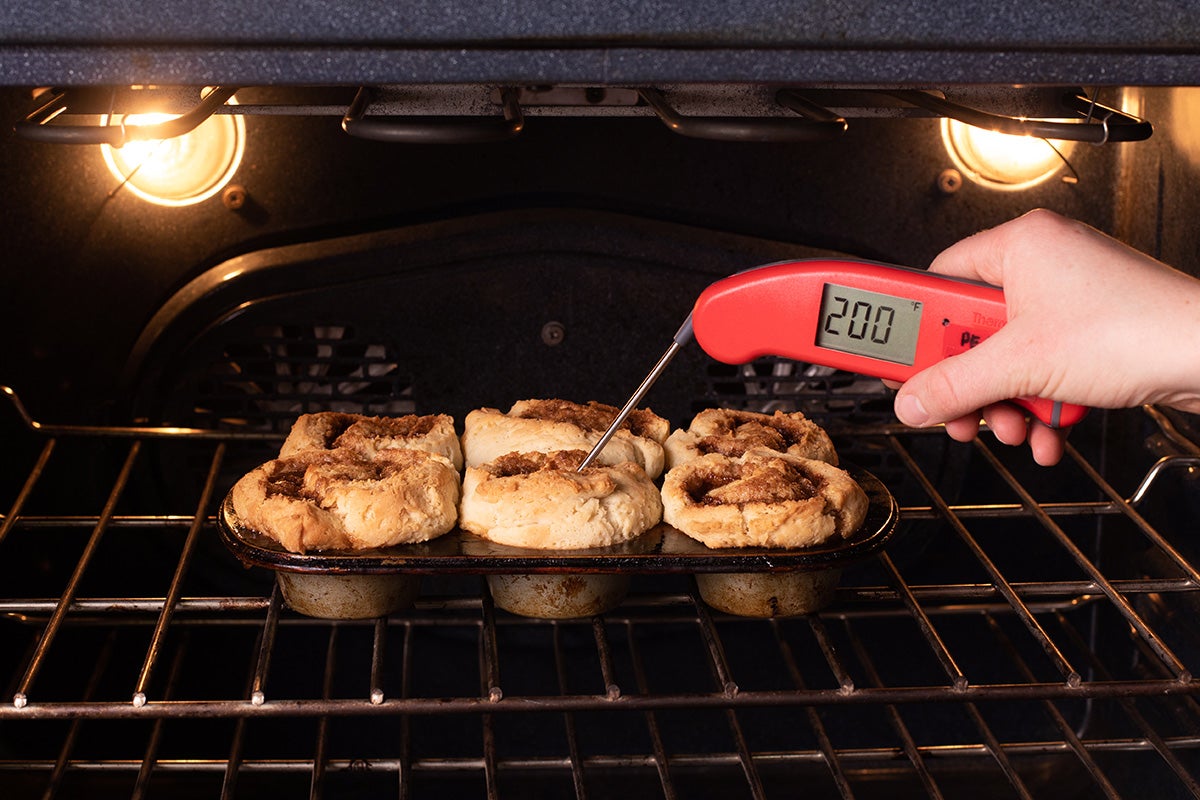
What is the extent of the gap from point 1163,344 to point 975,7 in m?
0.37

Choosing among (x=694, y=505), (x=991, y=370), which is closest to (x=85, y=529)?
(x=694, y=505)

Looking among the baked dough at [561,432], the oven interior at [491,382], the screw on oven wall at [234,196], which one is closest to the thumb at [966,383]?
the oven interior at [491,382]

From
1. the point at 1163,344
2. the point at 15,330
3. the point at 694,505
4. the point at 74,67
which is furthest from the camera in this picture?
the point at 15,330

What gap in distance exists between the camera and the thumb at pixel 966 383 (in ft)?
3.68

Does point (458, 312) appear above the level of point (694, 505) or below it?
above

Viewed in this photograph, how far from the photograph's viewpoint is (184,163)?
5.05 feet

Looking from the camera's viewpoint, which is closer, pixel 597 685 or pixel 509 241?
pixel 509 241

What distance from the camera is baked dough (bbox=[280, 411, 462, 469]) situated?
57.9 inches

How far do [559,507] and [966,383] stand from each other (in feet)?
1.46

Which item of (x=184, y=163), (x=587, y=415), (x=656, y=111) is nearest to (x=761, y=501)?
(x=587, y=415)

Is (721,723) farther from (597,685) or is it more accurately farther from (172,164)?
(172,164)

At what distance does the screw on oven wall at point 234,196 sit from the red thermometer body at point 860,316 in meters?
0.67

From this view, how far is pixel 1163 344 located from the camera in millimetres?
1064

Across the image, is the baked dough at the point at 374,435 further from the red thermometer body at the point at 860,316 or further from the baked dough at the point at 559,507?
the red thermometer body at the point at 860,316
